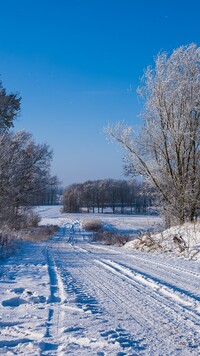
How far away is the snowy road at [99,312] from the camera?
12.2 feet

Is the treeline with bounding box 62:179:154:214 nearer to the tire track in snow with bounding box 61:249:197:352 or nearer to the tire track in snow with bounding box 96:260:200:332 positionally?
the tire track in snow with bounding box 96:260:200:332

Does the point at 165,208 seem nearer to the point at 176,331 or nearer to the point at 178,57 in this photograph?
the point at 178,57

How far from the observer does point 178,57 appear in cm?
1780

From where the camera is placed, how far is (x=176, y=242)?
1422cm

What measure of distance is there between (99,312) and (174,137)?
1343 centimetres

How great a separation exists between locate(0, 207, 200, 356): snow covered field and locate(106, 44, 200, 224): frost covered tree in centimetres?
960

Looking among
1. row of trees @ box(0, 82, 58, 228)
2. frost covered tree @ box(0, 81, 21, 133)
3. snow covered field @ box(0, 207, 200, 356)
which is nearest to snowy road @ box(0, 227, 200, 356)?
snow covered field @ box(0, 207, 200, 356)

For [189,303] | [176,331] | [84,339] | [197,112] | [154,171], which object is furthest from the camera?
[154,171]

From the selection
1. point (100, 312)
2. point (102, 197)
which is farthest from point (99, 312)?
point (102, 197)

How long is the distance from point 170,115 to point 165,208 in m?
4.69

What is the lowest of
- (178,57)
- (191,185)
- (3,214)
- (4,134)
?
(3,214)

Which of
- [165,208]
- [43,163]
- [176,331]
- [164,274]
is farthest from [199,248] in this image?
[43,163]

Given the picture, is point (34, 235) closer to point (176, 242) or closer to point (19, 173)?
point (19, 173)

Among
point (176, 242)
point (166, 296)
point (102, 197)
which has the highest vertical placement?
point (102, 197)
